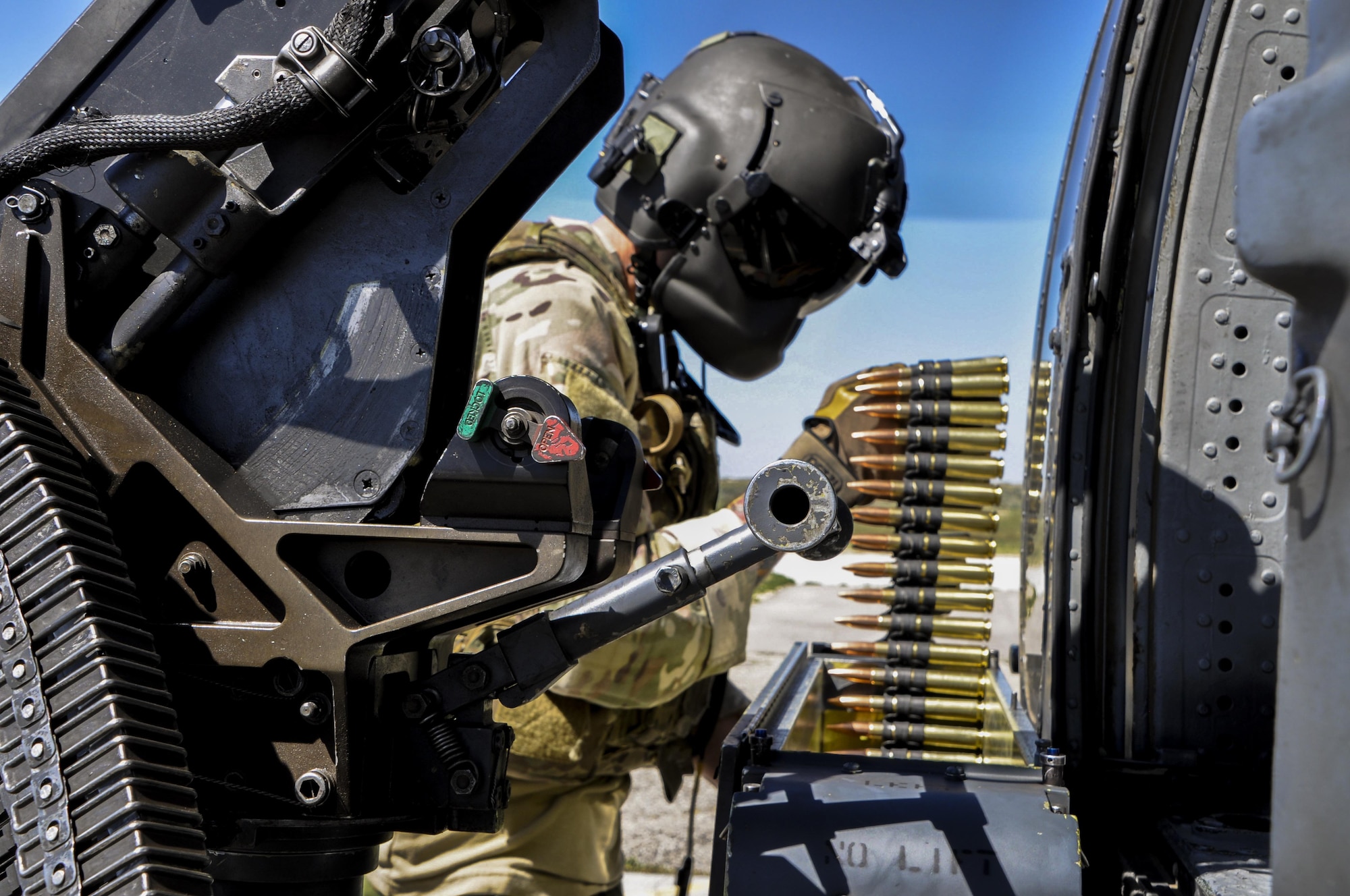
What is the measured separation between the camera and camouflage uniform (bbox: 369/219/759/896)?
9.39 feet

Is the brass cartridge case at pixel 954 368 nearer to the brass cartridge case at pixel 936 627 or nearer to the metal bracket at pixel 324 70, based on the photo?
the brass cartridge case at pixel 936 627

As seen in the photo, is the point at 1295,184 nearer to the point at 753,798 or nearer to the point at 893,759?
→ the point at 753,798

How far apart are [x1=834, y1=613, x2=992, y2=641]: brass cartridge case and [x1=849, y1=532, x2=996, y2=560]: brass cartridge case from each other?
0.69 ft

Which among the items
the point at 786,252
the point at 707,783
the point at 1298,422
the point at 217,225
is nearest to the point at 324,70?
the point at 217,225

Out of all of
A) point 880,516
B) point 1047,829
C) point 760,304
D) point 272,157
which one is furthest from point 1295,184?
point 760,304

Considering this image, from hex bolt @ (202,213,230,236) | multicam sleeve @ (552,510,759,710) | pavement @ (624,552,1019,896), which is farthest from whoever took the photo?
pavement @ (624,552,1019,896)

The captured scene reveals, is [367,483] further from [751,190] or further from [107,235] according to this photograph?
[751,190]

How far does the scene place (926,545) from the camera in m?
3.58

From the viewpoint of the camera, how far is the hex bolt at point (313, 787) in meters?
1.57

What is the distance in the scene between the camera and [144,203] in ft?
5.24

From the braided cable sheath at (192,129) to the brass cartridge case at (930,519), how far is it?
2.35 metres

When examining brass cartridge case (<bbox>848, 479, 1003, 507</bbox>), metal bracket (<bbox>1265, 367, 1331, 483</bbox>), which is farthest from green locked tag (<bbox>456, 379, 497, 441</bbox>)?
brass cartridge case (<bbox>848, 479, 1003, 507</bbox>)

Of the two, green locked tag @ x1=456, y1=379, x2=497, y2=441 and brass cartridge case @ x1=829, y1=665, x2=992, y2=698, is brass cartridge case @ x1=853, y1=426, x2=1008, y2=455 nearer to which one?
brass cartridge case @ x1=829, y1=665, x2=992, y2=698

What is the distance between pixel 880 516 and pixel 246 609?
7.74 ft
